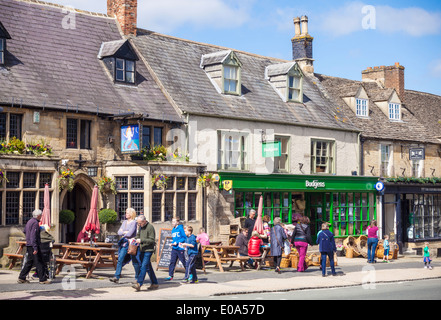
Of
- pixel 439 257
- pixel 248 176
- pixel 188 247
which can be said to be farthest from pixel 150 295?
pixel 439 257

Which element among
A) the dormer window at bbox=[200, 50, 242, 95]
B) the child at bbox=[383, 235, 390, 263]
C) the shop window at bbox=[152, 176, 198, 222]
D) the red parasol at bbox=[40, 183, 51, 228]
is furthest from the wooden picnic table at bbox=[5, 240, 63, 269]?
the child at bbox=[383, 235, 390, 263]

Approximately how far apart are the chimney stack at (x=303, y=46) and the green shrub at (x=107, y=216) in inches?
624

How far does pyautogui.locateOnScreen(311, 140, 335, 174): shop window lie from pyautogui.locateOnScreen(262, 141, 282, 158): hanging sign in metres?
3.47

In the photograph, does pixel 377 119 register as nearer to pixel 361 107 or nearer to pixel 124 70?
pixel 361 107

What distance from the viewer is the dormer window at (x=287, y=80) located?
30.2 metres

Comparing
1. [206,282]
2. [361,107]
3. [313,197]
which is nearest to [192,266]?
[206,282]

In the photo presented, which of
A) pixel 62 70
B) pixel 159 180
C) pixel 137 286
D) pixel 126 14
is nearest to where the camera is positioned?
pixel 137 286

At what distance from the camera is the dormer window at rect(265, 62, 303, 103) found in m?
30.2

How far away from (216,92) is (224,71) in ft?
3.51

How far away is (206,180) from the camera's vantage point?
81.5ft

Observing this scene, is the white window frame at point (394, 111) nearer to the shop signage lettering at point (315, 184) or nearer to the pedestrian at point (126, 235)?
the shop signage lettering at point (315, 184)

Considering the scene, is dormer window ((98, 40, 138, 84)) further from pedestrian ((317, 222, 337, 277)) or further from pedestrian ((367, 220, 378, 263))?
pedestrian ((367, 220, 378, 263))

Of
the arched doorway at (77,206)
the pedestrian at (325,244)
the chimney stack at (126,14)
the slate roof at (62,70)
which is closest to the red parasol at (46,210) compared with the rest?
the slate roof at (62,70)

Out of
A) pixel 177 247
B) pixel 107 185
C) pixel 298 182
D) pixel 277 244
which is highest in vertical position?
pixel 298 182
